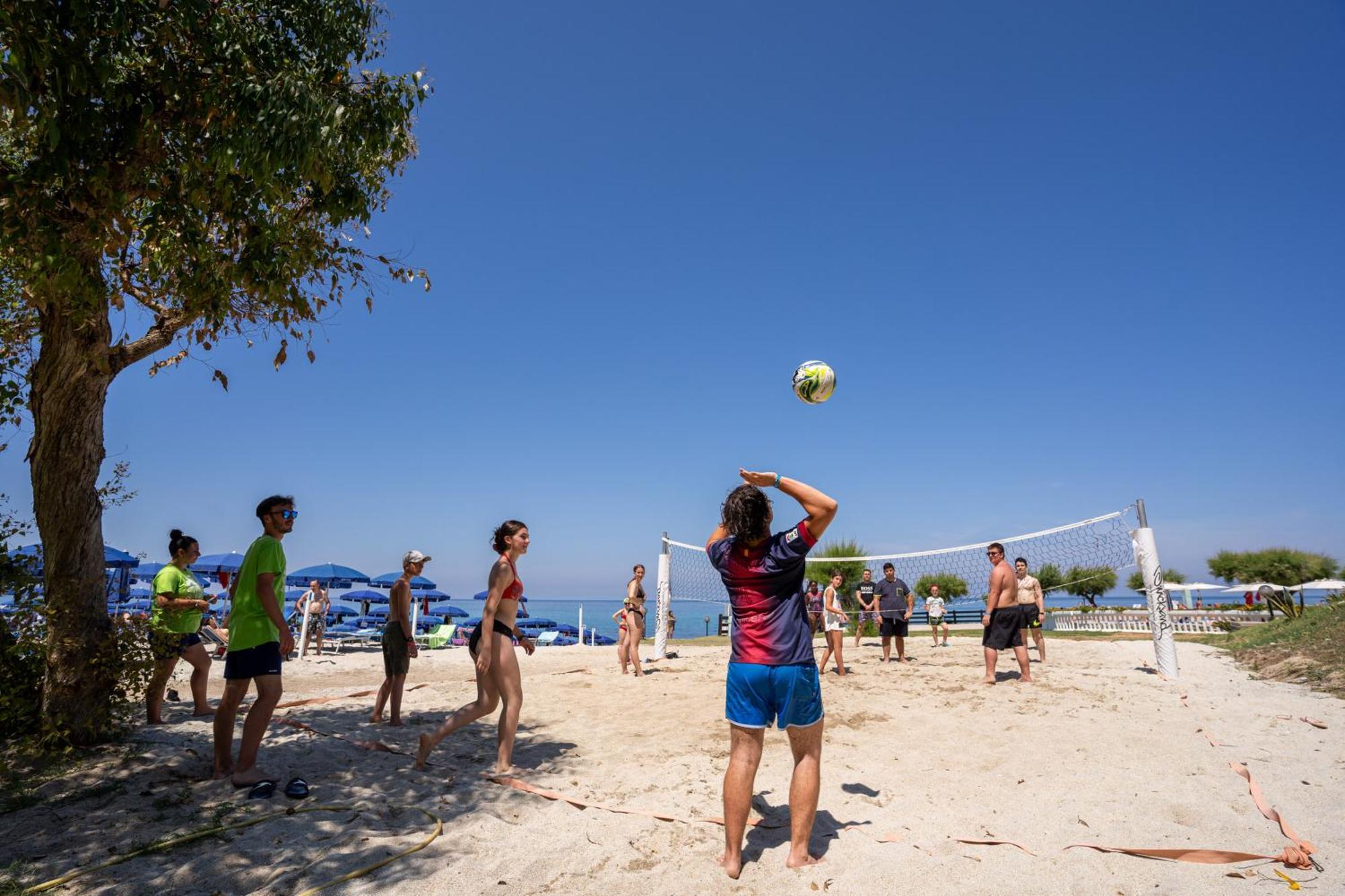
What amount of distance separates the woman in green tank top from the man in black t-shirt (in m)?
9.50

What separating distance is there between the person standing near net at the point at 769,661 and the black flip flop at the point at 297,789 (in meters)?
2.63

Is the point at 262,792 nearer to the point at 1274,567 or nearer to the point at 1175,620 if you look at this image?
the point at 1175,620

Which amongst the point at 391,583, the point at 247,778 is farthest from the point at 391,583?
the point at 247,778

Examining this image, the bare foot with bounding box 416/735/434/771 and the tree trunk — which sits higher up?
the tree trunk

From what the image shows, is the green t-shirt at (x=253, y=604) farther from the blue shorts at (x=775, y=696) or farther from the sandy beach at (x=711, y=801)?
the blue shorts at (x=775, y=696)

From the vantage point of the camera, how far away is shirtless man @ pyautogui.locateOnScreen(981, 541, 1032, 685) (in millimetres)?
8938

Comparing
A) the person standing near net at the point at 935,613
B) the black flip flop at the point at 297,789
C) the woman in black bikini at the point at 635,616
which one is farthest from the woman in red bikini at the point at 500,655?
the person standing near net at the point at 935,613

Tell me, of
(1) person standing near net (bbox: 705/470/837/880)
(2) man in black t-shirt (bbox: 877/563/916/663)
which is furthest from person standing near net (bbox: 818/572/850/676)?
(1) person standing near net (bbox: 705/470/837/880)

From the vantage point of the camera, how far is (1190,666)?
1055 cm

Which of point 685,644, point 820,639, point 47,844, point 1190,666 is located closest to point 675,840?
point 47,844

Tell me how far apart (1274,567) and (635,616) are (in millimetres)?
35765

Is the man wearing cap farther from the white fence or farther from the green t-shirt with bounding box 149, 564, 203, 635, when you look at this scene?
the white fence

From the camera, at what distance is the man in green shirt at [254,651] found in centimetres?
438

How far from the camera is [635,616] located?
10633mm
